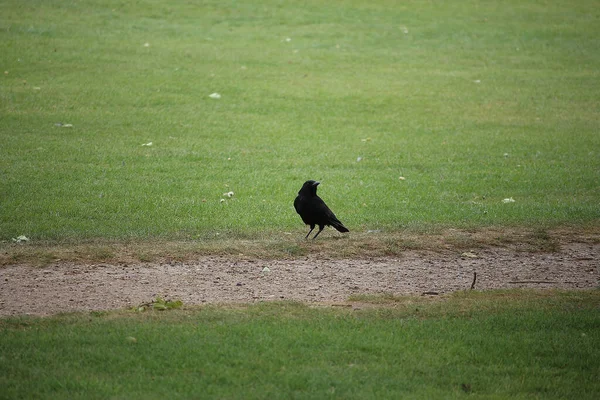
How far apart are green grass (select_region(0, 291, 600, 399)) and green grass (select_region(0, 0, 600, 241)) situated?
132 inches

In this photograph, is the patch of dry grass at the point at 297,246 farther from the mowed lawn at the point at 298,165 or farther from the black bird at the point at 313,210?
the black bird at the point at 313,210

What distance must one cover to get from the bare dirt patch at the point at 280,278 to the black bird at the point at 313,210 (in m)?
→ 0.72

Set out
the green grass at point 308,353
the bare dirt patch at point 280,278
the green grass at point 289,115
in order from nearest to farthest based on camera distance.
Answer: the green grass at point 308,353 → the bare dirt patch at point 280,278 → the green grass at point 289,115

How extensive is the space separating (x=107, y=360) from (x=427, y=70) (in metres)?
17.5

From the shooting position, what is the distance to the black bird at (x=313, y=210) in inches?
378

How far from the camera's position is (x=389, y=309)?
7141 millimetres

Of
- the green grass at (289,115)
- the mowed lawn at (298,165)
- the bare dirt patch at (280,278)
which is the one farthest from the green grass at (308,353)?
the green grass at (289,115)

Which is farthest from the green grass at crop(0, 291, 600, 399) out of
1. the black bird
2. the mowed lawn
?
the black bird

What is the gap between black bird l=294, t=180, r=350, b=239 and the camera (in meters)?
9.61

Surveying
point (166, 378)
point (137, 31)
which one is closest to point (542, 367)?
point (166, 378)

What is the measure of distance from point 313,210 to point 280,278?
157 centimetres

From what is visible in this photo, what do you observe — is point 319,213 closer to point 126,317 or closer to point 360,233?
point 360,233

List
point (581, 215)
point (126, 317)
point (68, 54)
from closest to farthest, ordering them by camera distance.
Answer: point (126, 317) → point (581, 215) → point (68, 54)

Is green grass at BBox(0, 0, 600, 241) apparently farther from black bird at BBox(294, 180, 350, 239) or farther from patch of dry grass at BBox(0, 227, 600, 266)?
black bird at BBox(294, 180, 350, 239)
